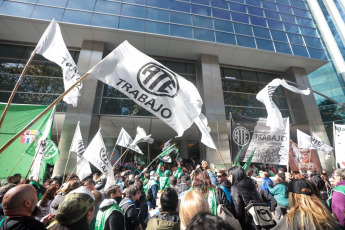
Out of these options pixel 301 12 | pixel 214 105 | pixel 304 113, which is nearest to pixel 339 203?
pixel 214 105

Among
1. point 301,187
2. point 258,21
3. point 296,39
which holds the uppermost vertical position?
point 258,21

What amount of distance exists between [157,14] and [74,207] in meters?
16.0

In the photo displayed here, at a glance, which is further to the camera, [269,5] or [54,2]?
[269,5]

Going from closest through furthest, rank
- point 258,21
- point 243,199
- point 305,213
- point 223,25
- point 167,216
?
1. point 305,213
2. point 167,216
3. point 243,199
4. point 223,25
5. point 258,21

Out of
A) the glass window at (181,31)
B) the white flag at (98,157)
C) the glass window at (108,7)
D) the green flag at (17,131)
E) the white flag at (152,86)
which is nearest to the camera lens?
the white flag at (152,86)

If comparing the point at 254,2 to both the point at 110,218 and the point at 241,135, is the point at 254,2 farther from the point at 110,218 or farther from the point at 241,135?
the point at 110,218

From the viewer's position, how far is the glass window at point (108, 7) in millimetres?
13814

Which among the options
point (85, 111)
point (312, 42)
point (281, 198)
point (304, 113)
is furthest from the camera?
point (312, 42)

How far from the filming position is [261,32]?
16656 mm

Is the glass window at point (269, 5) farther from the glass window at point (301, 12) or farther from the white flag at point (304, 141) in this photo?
the white flag at point (304, 141)

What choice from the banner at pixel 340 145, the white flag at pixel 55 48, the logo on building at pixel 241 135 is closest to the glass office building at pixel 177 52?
the logo on building at pixel 241 135

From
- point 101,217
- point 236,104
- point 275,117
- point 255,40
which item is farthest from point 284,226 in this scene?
point 255,40

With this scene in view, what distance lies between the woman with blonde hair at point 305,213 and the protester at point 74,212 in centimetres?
184

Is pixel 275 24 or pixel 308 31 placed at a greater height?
pixel 275 24
